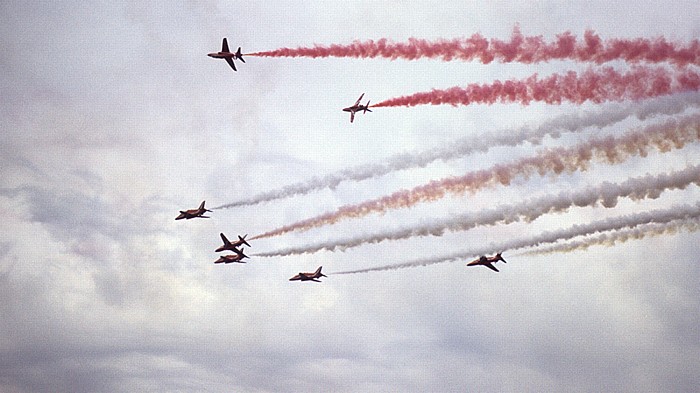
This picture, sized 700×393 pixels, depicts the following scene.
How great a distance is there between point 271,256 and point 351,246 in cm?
755

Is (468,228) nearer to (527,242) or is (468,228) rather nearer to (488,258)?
(527,242)

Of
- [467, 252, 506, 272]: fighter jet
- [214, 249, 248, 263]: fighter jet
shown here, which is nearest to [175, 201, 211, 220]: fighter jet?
[214, 249, 248, 263]: fighter jet

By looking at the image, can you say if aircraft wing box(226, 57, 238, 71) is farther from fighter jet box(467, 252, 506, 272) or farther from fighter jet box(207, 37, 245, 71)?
fighter jet box(467, 252, 506, 272)

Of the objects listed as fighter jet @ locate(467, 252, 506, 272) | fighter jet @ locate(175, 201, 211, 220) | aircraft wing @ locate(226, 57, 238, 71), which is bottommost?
fighter jet @ locate(467, 252, 506, 272)

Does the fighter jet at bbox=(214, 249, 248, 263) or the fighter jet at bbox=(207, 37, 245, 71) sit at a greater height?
the fighter jet at bbox=(207, 37, 245, 71)

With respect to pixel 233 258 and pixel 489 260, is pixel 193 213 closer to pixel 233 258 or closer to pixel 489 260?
pixel 233 258

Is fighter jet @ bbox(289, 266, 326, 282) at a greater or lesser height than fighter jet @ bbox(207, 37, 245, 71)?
lesser

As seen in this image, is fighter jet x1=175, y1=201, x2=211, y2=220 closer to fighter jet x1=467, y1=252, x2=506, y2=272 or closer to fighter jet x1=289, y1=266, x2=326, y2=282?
fighter jet x1=289, y1=266, x2=326, y2=282

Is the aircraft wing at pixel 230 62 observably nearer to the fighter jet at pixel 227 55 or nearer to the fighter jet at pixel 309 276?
the fighter jet at pixel 227 55

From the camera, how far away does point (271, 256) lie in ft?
219

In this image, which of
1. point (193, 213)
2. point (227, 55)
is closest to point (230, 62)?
point (227, 55)

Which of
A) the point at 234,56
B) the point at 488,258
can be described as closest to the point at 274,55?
the point at 234,56

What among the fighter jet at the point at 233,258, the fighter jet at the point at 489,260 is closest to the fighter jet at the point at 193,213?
the fighter jet at the point at 233,258

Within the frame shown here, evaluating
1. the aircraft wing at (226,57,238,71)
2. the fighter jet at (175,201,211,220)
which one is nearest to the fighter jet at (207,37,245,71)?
the aircraft wing at (226,57,238,71)
